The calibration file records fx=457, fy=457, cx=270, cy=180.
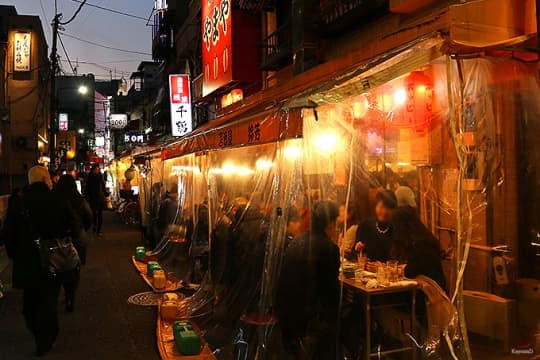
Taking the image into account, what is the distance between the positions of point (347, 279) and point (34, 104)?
85.1ft

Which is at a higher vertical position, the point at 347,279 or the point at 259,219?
the point at 259,219

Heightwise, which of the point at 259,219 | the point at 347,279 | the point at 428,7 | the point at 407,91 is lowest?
the point at 347,279

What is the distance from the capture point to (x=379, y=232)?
6.87 meters

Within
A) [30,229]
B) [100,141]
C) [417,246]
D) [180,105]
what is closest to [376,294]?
[417,246]

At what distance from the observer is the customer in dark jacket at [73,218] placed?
6.70 metres

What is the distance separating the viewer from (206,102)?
70.0 feet

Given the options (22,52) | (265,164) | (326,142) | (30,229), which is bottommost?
(30,229)

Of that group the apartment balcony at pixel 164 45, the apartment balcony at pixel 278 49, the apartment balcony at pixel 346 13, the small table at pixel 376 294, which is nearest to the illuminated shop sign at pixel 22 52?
the apartment balcony at pixel 164 45

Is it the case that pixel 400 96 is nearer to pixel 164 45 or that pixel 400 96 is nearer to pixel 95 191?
pixel 95 191

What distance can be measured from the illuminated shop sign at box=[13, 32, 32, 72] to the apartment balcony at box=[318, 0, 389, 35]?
740 inches

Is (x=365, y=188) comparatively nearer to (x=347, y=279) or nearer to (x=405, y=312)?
(x=347, y=279)

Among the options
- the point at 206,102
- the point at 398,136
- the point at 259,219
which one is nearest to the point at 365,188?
the point at 398,136

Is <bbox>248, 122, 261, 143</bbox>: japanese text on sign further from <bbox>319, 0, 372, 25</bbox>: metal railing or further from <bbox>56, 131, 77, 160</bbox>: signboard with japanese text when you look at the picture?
<bbox>56, 131, 77, 160</bbox>: signboard with japanese text

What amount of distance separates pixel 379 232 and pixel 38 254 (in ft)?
16.1
